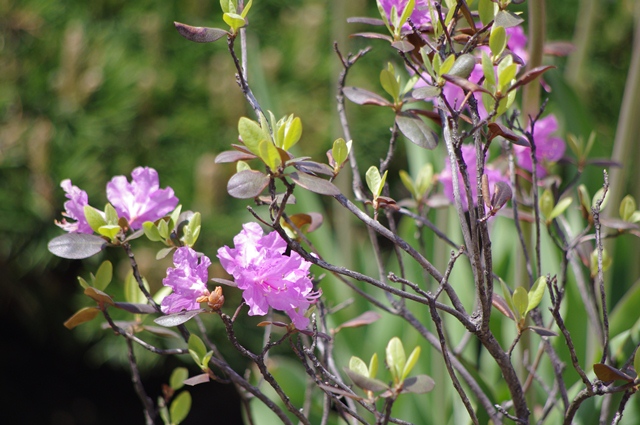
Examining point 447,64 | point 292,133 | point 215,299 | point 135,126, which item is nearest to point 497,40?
point 447,64

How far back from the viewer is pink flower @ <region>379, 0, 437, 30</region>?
0.57 m

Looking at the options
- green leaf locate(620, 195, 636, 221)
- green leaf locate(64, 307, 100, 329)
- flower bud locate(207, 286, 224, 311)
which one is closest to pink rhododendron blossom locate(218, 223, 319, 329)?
flower bud locate(207, 286, 224, 311)

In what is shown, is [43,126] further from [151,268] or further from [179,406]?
[179,406]

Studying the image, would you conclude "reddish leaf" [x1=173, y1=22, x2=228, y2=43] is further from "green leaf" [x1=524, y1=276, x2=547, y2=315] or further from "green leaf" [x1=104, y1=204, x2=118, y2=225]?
"green leaf" [x1=524, y1=276, x2=547, y2=315]

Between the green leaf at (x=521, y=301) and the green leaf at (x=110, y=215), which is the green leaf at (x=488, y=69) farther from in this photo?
the green leaf at (x=110, y=215)

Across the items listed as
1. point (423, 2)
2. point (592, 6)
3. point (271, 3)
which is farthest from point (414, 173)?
point (271, 3)

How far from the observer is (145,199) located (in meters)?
0.56

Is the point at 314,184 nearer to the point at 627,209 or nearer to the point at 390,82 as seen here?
the point at 390,82

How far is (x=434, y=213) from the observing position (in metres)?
1.17

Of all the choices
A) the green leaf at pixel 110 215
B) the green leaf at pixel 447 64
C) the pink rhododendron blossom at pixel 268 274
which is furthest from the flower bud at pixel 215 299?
the green leaf at pixel 447 64

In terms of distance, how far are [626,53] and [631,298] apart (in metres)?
1.44

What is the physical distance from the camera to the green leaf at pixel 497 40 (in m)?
0.48

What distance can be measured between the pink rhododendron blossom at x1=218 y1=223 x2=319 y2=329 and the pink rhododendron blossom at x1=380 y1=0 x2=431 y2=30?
0.23m

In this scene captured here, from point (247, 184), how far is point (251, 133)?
0.11 ft
